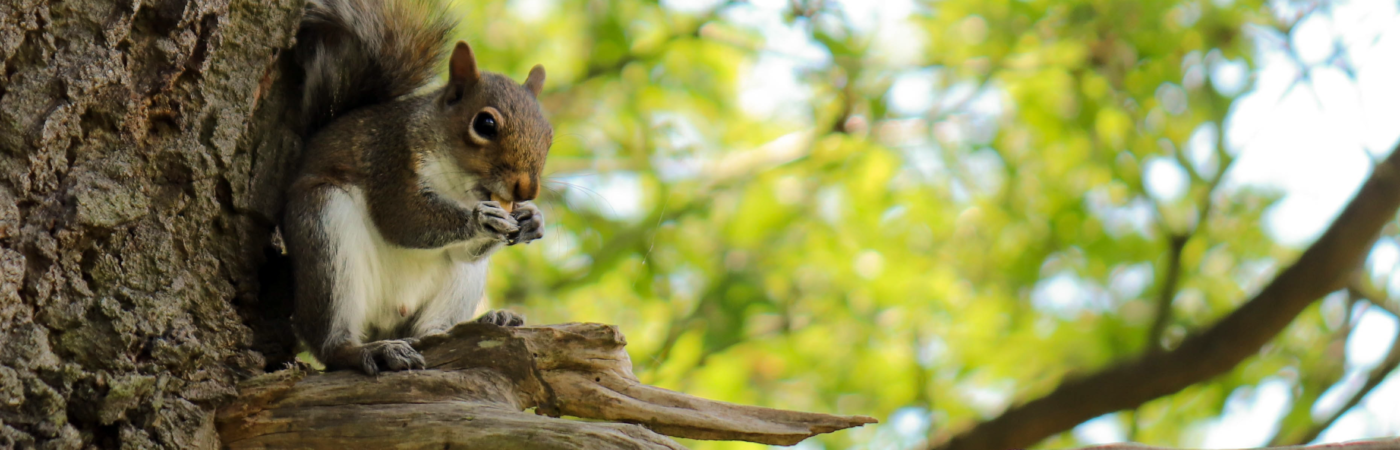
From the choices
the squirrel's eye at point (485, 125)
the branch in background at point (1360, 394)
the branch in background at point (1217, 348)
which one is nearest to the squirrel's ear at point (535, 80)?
the squirrel's eye at point (485, 125)

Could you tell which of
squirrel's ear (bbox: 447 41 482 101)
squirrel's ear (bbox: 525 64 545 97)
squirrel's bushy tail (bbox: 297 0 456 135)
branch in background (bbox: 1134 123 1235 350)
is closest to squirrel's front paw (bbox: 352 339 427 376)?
squirrel's bushy tail (bbox: 297 0 456 135)

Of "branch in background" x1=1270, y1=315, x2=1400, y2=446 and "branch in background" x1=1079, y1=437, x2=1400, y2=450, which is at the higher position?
"branch in background" x1=1270, y1=315, x2=1400, y2=446

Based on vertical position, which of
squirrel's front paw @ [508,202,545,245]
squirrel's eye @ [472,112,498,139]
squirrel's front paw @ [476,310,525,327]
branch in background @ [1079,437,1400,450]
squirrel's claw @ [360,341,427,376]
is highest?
squirrel's eye @ [472,112,498,139]

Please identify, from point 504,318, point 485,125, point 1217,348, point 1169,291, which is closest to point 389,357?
point 504,318

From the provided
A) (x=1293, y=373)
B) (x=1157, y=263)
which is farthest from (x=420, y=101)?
(x=1293, y=373)

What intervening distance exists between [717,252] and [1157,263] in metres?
2.09

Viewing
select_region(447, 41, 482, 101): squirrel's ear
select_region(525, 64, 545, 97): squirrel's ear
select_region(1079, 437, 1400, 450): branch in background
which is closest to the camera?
select_region(1079, 437, 1400, 450): branch in background

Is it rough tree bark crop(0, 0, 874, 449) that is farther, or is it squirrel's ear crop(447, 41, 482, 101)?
squirrel's ear crop(447, 41, 482, 101)

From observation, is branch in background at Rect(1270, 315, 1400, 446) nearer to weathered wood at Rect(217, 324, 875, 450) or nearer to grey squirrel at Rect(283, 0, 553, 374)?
weathered wood at Rect(217, 324, 875, 450)

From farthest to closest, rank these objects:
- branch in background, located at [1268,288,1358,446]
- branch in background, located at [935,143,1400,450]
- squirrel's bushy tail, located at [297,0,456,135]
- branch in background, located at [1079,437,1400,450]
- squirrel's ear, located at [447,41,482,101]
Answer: branch in background, located at [1268,288,1358,446], branch in background, located at [935,143,1400,450], squirrel's ear, located at [447,41,482,101], squirrel's bushy tail, located at [297,0,456,135], branch in background, located at [1079,437,1400,450]

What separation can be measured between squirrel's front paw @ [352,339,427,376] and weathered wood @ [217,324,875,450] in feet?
0.11

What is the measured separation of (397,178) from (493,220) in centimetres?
29

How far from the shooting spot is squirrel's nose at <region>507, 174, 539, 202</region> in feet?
8.09

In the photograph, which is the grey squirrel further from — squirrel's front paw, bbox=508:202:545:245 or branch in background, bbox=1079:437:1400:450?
branch in background, bbox=1079:437:1400:450
